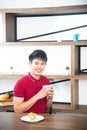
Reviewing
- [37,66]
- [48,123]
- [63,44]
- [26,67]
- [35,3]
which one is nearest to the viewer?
[48,123]

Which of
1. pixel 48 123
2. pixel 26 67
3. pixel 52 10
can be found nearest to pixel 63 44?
pixel 52 10

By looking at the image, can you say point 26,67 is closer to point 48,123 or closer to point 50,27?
point 50,27

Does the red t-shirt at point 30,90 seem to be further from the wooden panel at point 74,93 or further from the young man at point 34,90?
the wooden panel at point 74,93

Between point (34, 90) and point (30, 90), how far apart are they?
5 centimetres

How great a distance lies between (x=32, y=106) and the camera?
2.56 m

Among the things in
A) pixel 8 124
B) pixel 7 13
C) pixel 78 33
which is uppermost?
pixel 7 13

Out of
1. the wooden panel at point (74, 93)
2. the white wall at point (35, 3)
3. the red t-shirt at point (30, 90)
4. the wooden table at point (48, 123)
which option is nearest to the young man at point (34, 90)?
the red t-shirt at point (30, 90)

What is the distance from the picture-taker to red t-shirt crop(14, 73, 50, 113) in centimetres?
251

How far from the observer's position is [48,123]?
6.92ft

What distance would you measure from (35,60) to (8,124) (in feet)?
2.51

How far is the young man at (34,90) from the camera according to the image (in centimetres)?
246

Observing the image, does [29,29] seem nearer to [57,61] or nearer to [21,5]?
[21,5]

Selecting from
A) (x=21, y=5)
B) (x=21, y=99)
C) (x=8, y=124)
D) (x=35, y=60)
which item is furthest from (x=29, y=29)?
(x=8, y=124)

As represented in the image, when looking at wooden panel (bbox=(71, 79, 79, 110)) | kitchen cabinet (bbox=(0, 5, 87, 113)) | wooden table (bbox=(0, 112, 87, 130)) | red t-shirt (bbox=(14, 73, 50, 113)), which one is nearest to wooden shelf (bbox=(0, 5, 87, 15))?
kitchen cabinet (bbox=(0, 5, 87, 113))
